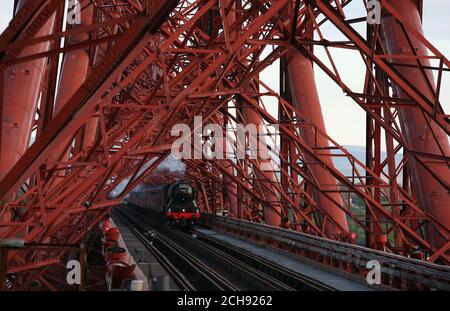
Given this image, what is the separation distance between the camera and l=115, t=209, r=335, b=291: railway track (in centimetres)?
1282

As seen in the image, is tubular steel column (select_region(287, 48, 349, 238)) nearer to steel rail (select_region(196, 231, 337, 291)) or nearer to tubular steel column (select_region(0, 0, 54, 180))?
steel rail (select_region(196, 231, 337, 291))

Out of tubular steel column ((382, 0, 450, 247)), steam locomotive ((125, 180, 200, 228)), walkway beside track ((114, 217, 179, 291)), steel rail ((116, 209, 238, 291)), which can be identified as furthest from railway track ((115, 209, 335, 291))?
steam locomotive ((125, 180, 200, 228))

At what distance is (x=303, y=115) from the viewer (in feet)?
51.6

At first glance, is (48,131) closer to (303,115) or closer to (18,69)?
(18,69)

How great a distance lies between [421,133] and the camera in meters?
10.1

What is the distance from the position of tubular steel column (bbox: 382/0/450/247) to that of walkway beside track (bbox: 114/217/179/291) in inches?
214

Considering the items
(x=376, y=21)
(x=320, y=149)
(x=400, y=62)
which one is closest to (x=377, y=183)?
(x=320, y=149)

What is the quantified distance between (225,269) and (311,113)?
6096 millimetres

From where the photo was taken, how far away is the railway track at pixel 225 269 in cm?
1282

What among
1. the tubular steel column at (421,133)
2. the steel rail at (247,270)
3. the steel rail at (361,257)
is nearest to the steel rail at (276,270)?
the steel rail at (247,270)

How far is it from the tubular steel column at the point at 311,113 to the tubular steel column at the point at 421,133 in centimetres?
511

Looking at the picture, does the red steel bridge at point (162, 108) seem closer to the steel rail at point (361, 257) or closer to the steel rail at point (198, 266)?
the steel rail at point (361, 257)

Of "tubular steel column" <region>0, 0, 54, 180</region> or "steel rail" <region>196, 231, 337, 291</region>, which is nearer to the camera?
"tubular steel column" <region>0, 0, 54, 180</region>
